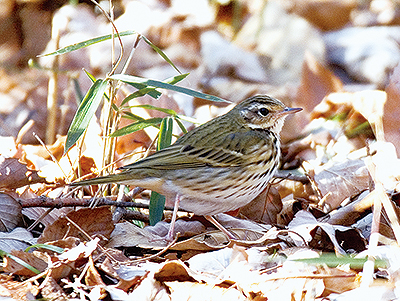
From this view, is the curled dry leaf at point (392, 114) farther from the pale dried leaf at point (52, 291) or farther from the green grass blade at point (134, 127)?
the pale dried leaf at point (52, 291)

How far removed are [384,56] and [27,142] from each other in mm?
5039

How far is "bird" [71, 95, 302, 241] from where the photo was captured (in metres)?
4.23

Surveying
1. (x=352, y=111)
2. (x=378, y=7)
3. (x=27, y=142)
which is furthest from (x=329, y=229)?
(x=378, y=7)

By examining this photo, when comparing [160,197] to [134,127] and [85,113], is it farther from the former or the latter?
[85,113]

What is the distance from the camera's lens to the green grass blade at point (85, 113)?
377 centimetres

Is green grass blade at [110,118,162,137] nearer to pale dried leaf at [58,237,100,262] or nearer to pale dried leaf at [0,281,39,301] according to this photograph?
pale dried leaf at [58,237,100,262]

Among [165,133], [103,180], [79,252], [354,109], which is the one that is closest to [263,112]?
[165,133]

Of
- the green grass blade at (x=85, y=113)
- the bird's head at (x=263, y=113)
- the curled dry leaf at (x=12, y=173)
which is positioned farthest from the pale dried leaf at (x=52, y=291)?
the bird's head at (x=263, y=113)

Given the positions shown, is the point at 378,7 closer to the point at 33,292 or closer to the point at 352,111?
the point at 352,111

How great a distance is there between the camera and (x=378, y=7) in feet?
34.9

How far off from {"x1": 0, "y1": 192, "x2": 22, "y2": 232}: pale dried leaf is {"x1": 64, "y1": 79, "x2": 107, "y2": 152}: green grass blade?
1.69 feet

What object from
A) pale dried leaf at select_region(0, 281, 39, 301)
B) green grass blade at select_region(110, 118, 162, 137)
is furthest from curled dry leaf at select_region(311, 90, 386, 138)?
pale dried leaf at select_region(0, 281, 39, 301)

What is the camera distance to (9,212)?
384 centimetres

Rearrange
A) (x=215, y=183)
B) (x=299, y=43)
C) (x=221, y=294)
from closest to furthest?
(x=221, y=294) → (x=215, y=183) → (x=299, y=43)
